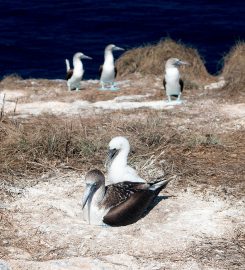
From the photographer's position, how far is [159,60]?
54.6ft

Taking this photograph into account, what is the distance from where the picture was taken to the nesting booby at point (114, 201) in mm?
6988

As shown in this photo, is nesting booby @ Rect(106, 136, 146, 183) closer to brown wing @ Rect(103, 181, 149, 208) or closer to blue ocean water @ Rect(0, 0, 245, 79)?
brown wing @ Rect(103, 181, 149, 208)

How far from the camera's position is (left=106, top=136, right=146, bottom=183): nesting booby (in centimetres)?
778

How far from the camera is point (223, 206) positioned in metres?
7.54

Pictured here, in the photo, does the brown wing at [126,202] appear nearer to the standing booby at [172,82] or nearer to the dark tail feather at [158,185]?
the dark tail feather at [158,185]

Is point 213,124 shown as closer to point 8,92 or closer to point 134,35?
point 8,92

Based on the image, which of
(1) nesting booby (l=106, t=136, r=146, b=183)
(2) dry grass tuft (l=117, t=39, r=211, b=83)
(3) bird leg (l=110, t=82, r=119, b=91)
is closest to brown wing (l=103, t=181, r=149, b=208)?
(1) nesting booby (l=106, t=136, r=146, b=183)

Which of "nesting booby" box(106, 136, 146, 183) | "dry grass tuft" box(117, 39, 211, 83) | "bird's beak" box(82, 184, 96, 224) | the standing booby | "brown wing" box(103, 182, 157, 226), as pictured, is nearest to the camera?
"brown wing" box(103, 182, 157, 226)

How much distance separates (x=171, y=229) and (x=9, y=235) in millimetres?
1453

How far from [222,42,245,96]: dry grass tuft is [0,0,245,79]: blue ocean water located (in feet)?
15.9

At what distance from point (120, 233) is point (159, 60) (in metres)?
10.1

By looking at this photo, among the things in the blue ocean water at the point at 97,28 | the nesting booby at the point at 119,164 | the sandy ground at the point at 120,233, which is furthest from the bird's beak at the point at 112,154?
the blue ocean water at the point at 97,28

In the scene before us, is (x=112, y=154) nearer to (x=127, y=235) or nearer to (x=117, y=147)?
(x=117, y=147)

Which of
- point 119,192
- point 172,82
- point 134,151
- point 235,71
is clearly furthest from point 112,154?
point 235,71
